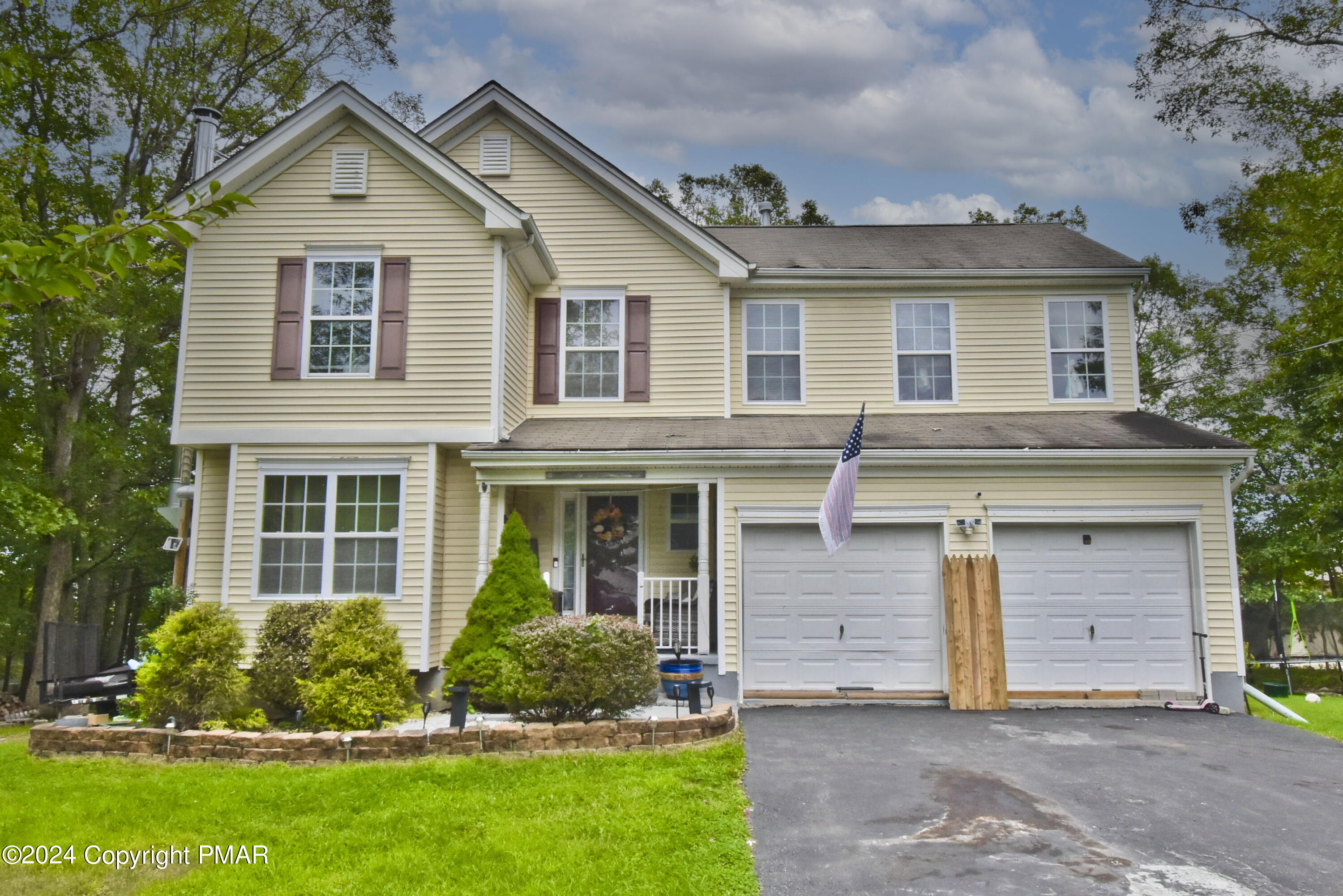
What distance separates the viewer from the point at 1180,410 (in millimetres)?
22781

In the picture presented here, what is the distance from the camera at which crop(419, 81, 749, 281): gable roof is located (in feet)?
41.9

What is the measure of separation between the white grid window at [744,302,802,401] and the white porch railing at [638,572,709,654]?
10.4ft

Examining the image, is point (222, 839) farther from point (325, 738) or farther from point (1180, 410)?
point (1180, 410)

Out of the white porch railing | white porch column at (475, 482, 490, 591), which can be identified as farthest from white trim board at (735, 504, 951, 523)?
white porch column at (475, 482, 490, 591)

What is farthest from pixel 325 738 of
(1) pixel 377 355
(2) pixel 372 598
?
(1) pixel 377 355

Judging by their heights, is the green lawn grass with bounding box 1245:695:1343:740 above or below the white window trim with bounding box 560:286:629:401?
below

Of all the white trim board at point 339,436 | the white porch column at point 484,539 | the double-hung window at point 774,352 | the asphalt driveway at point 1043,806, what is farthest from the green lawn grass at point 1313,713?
the white trim board at point 339,436

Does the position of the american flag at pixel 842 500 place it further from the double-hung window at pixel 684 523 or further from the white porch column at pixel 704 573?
the double-hung window at pixel 684 523

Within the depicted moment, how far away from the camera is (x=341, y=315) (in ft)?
37.3

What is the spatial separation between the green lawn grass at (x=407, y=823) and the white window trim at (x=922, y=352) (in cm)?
711

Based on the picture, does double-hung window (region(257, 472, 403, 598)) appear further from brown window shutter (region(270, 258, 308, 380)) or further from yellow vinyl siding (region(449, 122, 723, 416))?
yellow vinyl siding (region(449, 122, 723, 416))

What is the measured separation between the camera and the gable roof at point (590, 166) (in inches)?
503

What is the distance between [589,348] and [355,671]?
238 inches

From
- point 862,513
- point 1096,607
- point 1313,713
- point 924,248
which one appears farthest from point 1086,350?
point 1313,713
